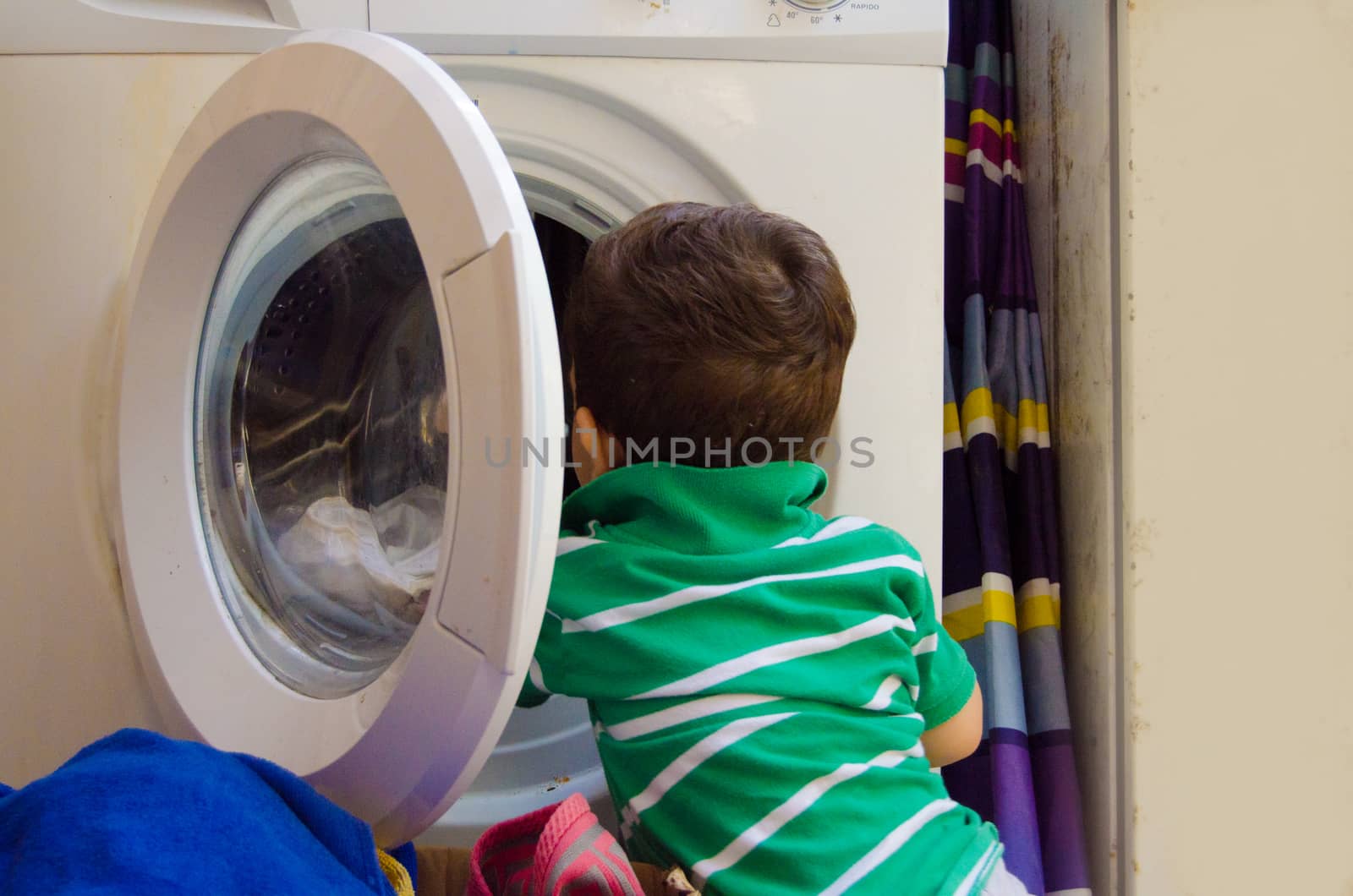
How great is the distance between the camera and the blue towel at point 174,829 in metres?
0.45

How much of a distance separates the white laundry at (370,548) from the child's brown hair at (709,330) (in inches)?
6.7

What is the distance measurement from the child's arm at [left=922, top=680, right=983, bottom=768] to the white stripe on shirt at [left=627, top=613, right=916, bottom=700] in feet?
0.46

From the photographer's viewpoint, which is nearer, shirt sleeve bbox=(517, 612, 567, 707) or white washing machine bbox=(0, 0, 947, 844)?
shirt sleeve bbox=(517, 612, 567, 707)

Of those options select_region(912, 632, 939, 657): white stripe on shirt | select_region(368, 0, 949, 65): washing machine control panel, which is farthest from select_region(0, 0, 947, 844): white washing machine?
select_region(912, 632, 939, 657): white stripe on shirt

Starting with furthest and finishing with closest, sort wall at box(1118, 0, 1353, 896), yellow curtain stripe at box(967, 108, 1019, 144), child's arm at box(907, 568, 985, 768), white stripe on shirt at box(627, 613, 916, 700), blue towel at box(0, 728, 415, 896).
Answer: yellow curtain stripe at box(967, 108, 1019, 144) < wall at box(1118, 0, 1353, 896) < child's arm at box(907, 568, 985, 768) < white stripe on shirt at box(627, 613, 916, 700) < blue towel at box(0, 728, 415, 896)

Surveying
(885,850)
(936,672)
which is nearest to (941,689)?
(936,672)

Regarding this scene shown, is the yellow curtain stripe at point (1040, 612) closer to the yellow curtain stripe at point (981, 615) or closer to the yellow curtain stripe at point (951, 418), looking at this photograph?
the yellow curtain stripe at point (981, 615)

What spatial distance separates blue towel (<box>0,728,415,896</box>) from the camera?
0.45 meters

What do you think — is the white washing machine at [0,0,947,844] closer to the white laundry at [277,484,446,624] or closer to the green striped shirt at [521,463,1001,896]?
the white laundry at [277,484,446,624]

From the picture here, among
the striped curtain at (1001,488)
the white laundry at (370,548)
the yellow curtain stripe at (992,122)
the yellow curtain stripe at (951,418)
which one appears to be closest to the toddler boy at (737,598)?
the white laundry at (370,548)

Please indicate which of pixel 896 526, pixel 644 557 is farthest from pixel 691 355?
pixel 896 526

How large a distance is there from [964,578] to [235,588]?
0.64 metres

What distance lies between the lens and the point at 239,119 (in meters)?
0.67

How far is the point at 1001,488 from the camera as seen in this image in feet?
3.40
